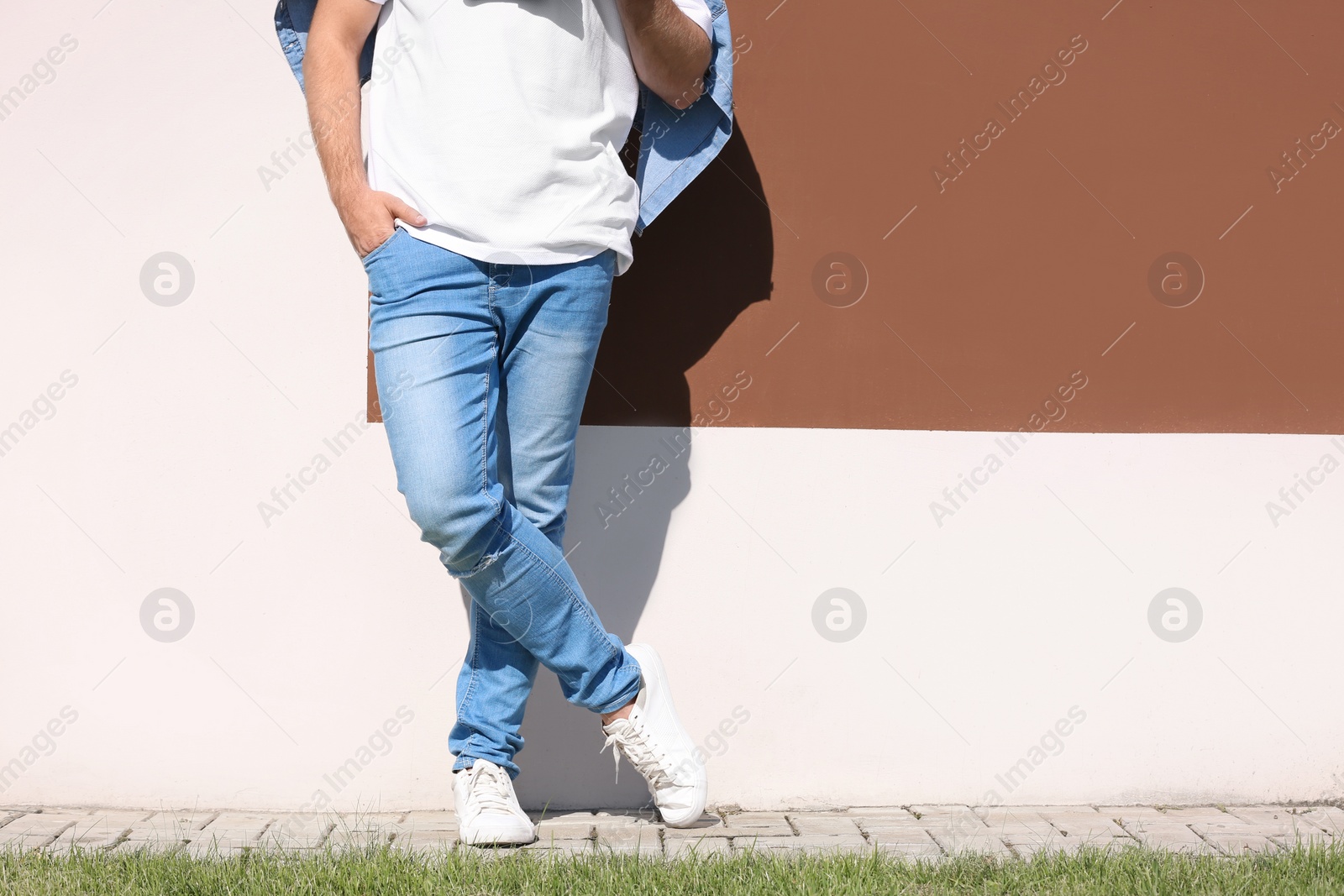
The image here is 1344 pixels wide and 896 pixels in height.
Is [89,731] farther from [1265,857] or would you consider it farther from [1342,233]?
[1342,233]

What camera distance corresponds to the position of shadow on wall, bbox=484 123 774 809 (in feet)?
9.59

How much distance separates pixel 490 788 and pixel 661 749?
1.35 ft

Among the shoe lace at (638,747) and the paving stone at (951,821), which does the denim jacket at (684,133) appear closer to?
the shoe lace at (638,747)

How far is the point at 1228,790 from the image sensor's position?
2984mm

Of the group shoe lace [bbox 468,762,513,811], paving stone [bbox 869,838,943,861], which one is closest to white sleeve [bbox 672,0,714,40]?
shoe lace [bbox 468,762,513,811]

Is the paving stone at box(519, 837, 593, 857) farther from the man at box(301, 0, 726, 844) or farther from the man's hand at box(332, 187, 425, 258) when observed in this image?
the man's hand at box(332, 187, 425, 258)

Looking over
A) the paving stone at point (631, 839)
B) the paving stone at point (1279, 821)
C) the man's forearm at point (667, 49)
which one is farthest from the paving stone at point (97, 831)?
the paving stone at point (1279, 821)

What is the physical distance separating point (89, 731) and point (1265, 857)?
114 inches

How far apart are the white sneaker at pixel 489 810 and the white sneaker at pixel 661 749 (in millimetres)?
264

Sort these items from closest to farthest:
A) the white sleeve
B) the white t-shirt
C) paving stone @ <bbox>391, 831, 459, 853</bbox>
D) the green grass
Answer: the green grass, the white t-shirt, paving stone @ <bbox>391, 831, 459, 853</bbox>, the white sleeve

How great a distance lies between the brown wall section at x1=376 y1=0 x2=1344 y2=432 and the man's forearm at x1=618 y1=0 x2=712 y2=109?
0.35 metres

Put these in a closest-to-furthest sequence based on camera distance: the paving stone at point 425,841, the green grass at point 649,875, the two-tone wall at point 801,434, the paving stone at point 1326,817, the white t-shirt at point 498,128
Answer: the green grass at point 649,875, the white t-shirt at point 498,128, the paving stone at point 425,841, the paving stone at point 1326,817, the two-tone wall at point 801,434

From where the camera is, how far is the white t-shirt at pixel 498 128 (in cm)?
229

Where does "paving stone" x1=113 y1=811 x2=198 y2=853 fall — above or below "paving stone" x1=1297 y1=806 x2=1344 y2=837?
below
